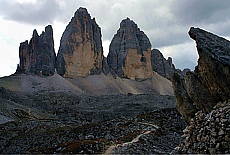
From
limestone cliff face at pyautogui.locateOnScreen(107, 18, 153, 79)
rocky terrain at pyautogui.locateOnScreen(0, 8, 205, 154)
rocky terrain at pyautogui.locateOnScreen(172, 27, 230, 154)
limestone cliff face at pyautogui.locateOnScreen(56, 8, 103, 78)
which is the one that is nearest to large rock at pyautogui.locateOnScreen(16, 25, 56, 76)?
rocky terrain at pyautogui.locateOnScreen(0, 8, 205, 154)

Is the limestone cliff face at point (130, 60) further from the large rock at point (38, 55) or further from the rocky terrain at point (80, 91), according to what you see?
the large rock at point (38, 55)

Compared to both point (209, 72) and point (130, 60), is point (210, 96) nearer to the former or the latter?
point (209, 72)

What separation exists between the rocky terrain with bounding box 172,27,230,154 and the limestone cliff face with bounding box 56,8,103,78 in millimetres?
158059

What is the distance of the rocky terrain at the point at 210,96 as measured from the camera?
13.4 metres

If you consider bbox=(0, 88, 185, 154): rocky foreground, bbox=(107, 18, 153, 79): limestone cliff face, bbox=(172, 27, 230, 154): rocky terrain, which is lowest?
bbox=(0, 88, 185, 154): rocky foreground

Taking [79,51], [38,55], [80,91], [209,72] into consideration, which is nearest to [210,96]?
[209,72]

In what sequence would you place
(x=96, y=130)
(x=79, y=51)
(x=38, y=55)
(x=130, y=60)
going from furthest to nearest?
1. (x=130, y=60)
2. (x=79, y=51)
3. (x=38, y=55)
4. (x=96, y=130)

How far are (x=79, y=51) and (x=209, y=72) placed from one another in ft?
534

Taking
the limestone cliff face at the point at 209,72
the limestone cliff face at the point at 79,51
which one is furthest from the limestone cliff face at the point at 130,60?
the limestone cliff face at the point at 209,72

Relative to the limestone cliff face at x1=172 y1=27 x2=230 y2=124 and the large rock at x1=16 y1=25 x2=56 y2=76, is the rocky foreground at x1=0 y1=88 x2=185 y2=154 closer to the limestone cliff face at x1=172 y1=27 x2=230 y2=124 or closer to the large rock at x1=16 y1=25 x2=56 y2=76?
the limestone cliff face at x1=172 y1=27 x2=230 y2=124

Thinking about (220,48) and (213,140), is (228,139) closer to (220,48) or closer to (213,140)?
(213,140)

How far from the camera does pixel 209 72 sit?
54.3ft

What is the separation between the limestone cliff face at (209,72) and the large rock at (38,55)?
6231 inches

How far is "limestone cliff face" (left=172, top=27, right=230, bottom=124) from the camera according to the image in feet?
51.2
